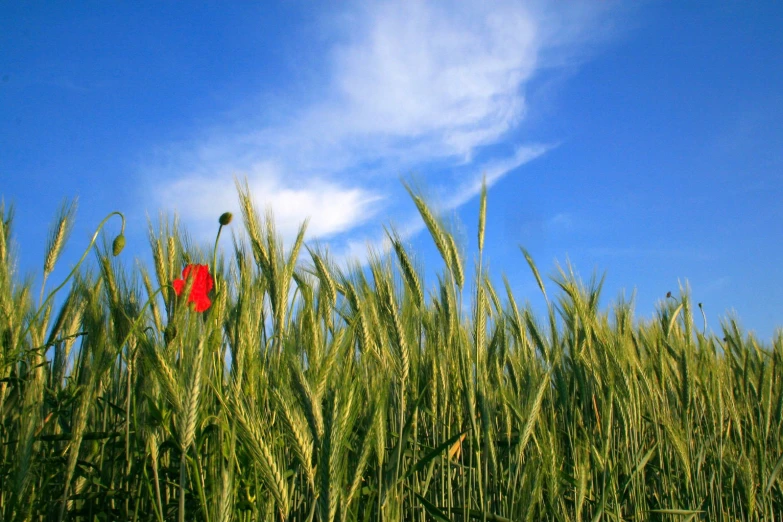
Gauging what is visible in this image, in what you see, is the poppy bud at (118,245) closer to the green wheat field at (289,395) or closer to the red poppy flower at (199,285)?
the green wheat field at (289,395)

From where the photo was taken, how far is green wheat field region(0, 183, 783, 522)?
1442 mm

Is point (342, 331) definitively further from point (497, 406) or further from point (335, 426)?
point (497, 406)

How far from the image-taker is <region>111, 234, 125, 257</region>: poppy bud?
6.71 feet

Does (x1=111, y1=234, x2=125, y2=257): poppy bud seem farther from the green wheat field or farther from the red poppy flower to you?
the red poppy flower

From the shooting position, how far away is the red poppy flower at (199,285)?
1.62 metres

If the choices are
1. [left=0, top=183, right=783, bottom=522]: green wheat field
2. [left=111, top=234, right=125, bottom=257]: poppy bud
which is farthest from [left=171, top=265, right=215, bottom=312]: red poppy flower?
[left=111, top=234, right=125, bottom=257]: poppy bud

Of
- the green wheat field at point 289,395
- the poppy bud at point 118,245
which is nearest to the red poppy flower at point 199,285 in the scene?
the green wheat field at point 289,395

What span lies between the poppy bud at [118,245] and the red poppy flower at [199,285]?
416 millimetres

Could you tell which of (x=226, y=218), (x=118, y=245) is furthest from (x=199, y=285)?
(x=118, y=245)

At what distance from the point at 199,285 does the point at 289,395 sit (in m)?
0.51

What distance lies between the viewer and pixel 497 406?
9.64 ft

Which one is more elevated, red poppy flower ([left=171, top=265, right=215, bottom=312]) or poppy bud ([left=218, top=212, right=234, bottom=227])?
poppy bud ([left=218, top=212, right=234, bottom=227])

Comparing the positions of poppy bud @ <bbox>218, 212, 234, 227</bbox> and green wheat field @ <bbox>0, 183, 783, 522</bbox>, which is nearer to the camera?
green wheat field @ <bbox>0, 183, 783, 522</bbox>

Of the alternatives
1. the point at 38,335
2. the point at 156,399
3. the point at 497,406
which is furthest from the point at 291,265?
the point at 497,406
